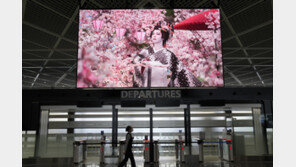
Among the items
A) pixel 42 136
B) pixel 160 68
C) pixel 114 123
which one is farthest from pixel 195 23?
pixel 42 136

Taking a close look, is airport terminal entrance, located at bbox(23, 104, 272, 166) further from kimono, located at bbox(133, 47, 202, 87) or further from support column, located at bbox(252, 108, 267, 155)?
kimono, located at bbox(133, 47, 202, 87)

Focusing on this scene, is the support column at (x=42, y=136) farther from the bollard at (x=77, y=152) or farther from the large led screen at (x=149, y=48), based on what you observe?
the large led screen at (x=149, y=48)

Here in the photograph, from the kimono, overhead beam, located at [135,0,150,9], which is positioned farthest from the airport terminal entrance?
overhead beam, located at [135,0,150,9]

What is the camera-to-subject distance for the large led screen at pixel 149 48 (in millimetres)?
6477

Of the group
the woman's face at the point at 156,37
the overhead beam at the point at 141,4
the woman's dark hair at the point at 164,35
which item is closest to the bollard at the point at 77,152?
the woman's face at the point at 156,37

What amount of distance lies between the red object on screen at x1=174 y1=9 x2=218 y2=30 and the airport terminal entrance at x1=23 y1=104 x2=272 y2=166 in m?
3.88

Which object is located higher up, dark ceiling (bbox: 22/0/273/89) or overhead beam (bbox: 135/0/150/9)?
overhead beam (bbox: 135/0/150/9)

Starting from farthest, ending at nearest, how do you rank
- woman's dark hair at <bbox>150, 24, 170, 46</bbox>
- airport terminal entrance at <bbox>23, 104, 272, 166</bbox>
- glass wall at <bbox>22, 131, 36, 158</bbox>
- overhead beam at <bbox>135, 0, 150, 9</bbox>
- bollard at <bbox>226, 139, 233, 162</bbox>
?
glass wall at <bbox>22, 131, 36, 158</bbox>, airport terminal entrance at <bbox>23, 104, 272, 166</bbox>, bollard at <bbox>226, 139, 233, 162</bbox>, overhead beam at <bbox>135, 0, 150, 9</bbox>, woman's dark hair at <bbox>150, 24, 170, 46</bbox>

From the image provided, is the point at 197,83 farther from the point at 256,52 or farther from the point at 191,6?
the point at 256,52

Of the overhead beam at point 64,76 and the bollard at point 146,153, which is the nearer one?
the bollard at point 146,153

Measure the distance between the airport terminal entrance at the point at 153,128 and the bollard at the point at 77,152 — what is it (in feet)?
2.05

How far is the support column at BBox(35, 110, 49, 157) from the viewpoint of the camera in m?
10.5

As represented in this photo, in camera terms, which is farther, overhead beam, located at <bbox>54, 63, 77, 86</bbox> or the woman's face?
overhead beam, located at <bbox>54, 63, 77, 86</bbox>

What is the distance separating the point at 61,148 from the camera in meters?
10.5
